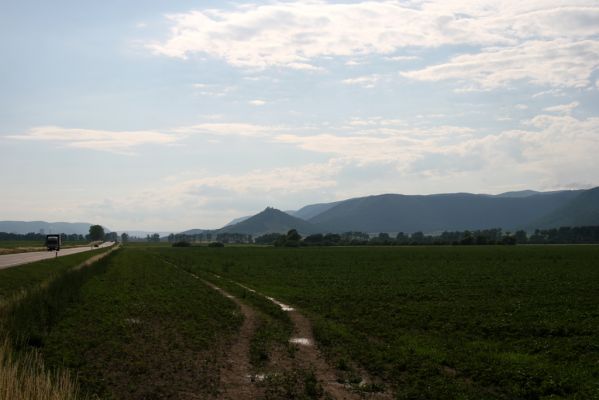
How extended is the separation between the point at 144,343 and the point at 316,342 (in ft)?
18.4

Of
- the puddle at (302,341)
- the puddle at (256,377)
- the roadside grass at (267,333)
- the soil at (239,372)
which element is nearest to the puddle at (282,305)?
the roadside grass at (267,333)

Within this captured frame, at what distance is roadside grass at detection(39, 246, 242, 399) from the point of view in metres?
13.5

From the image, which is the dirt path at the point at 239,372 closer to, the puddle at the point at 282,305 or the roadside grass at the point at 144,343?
the roadside grass at the point at 144,343

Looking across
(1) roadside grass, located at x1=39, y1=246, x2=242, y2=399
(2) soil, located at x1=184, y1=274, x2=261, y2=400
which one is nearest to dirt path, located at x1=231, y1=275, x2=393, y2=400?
(2) soil, located at x1=184, y1=274, x2=261, y2=400

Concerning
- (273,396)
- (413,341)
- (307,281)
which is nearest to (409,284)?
(307,281)

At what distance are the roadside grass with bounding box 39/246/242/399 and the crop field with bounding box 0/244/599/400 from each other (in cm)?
5

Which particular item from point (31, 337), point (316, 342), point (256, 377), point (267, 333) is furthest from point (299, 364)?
point (31, 337)

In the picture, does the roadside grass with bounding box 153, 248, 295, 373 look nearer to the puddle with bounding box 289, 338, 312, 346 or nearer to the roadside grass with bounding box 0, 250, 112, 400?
the puddle with bounding box 289, 338, 312, 346

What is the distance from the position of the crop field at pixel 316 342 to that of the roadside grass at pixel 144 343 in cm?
5

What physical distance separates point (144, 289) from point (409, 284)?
1734cm

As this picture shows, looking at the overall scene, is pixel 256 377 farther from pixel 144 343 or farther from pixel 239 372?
pixel 144 343

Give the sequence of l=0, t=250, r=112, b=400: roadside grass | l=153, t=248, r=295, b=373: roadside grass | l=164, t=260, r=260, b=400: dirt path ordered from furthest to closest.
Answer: l=153, t=248, r=295, b=373: roadside grass < l=164, t=260, r=260, b=400: dirt path < l=0, t=250, r=112, b=400: roadside grass

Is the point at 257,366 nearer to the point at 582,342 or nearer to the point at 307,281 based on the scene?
the point at 582,342

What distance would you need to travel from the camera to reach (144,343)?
1814cm
